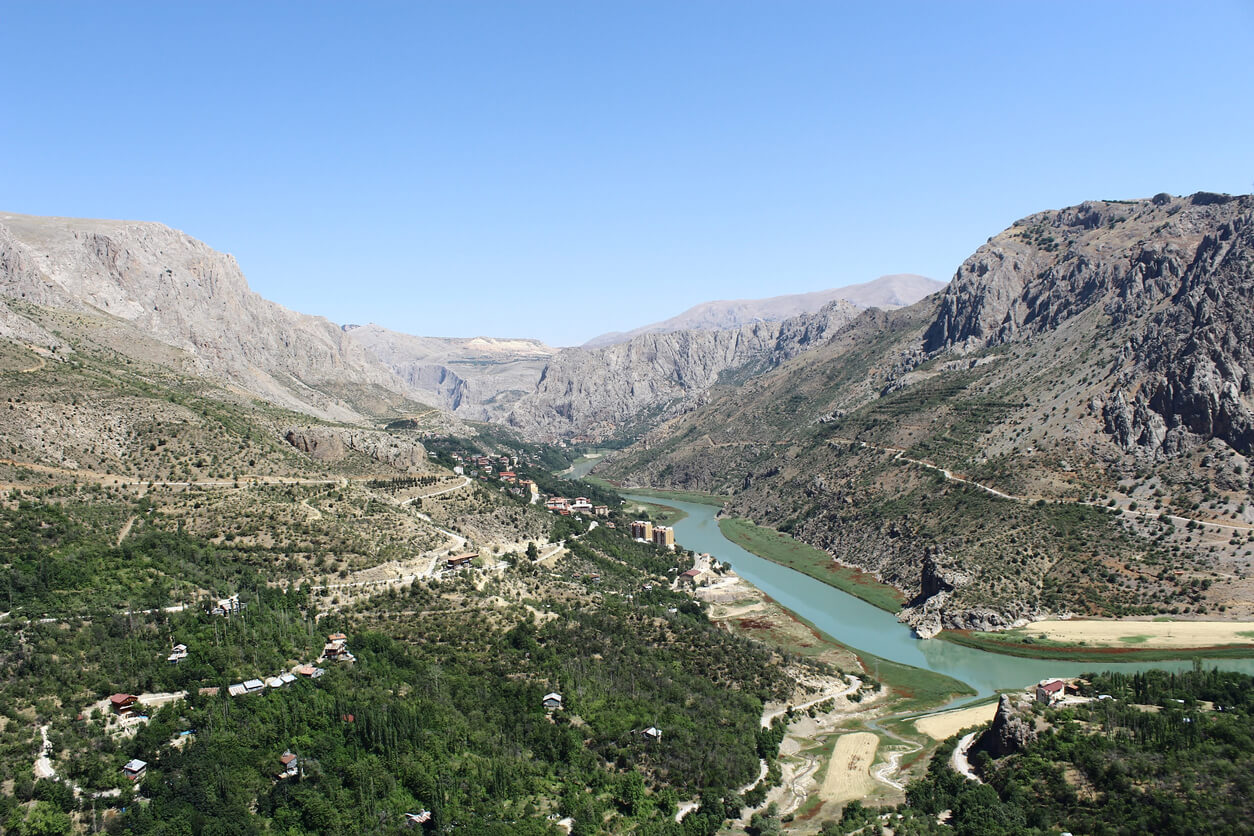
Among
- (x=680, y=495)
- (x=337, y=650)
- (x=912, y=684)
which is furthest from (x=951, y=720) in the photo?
(x=680, y=495)

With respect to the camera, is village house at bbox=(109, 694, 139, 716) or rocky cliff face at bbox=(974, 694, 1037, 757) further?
rocky cliff face at bbox=(974, 694, 1037, 757)

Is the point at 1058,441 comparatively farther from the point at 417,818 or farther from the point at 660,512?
the point at 417,818

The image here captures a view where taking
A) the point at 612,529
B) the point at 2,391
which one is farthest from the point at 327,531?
the point at 612,529

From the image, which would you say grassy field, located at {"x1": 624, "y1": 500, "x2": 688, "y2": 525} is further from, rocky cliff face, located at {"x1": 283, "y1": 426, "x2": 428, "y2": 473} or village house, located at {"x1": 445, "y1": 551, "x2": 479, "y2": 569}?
village house, located at {"x1": 445, "y1": 551, "x2": 479, "y2": 569}

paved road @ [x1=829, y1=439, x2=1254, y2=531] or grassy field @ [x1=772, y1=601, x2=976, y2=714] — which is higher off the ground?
paved road @ [x1=829, y1=439, x2=1254, y2=531]

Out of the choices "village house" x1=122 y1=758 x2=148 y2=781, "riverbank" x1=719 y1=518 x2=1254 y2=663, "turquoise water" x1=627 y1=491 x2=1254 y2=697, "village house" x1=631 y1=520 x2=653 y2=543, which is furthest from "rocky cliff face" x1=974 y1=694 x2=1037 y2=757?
"village house" x1=631 y1=520 x2=653 y2=543

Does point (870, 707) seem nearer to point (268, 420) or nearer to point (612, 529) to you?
point (612, 529)

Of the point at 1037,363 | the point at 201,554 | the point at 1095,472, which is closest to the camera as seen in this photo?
the point at 201,554
